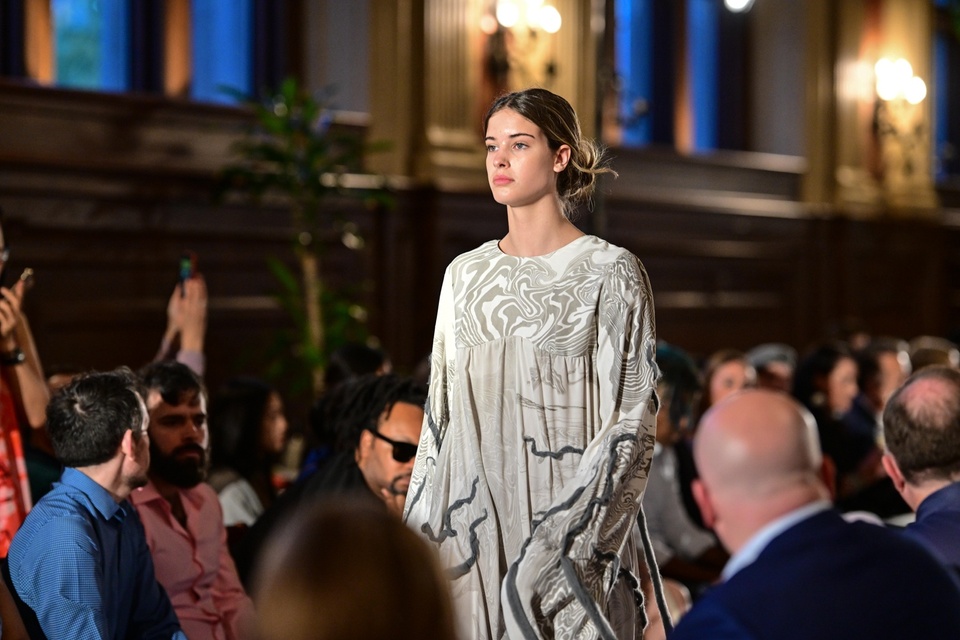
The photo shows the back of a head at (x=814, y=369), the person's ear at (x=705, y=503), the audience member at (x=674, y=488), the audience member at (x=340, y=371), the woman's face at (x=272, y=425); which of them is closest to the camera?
the person's ear at (x=705, y=503)

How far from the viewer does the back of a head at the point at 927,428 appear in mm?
2588

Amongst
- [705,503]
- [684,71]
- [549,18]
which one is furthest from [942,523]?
[684,71]

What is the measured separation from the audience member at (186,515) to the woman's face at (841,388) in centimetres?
360

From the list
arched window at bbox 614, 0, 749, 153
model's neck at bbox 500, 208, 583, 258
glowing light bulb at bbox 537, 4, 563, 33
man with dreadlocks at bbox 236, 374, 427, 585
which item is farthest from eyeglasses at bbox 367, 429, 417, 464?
arched window at bbox 614, 0, 749, 153

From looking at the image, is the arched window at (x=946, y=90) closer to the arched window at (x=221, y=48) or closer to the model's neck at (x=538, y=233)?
the arched window at (x=221, y=48)

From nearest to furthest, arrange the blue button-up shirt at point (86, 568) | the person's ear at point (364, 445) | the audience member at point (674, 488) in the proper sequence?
the blue button-up shirt at point (86, 568) → the person's ear at point (364, 445) → the audience member at point (674, 488)

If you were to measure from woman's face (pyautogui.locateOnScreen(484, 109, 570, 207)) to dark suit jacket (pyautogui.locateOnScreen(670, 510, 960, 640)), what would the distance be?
0.80m

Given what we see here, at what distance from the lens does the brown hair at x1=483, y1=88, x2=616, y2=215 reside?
6.81ft

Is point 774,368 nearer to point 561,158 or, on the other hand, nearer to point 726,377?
point 726,377

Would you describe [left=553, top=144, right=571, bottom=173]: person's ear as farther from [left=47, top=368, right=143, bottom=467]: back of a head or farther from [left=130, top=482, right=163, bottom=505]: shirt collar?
[left=130, top=482, right=163, bottom=505]: shirt collar

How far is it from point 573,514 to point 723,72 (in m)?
8.39

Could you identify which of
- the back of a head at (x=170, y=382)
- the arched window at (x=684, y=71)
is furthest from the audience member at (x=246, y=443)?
the arched window at (x=684, y=71)

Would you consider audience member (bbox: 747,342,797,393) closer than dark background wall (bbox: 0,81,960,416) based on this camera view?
No

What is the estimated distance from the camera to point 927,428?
8.52ft
